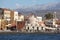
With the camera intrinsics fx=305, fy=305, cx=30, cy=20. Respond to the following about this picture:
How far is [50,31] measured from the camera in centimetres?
10700

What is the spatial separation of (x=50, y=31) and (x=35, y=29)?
5.82m

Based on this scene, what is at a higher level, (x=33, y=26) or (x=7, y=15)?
(x=7, y=15)

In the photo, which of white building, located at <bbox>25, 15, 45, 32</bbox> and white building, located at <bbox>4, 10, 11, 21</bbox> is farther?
white building, located at <bbox>4, 10, 11, 21</bbox>

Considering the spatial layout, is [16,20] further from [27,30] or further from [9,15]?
[27,30]

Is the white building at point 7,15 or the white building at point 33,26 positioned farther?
the white building at point 7,15

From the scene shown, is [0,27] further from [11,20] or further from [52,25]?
[52,25]

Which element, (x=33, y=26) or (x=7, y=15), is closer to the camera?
(x=33, y=26)

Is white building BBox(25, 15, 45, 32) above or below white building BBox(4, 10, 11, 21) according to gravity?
below

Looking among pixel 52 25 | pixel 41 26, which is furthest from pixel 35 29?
pixel 52 25

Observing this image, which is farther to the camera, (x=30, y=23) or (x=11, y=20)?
(x=11, y=20)

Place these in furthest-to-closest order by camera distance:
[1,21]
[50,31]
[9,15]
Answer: [9,15], [1,21], [50,31]

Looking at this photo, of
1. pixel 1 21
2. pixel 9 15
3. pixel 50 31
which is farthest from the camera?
pixel 9 15

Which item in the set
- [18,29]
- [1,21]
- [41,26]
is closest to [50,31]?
[41,26]

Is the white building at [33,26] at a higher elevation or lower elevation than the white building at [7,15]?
lower
